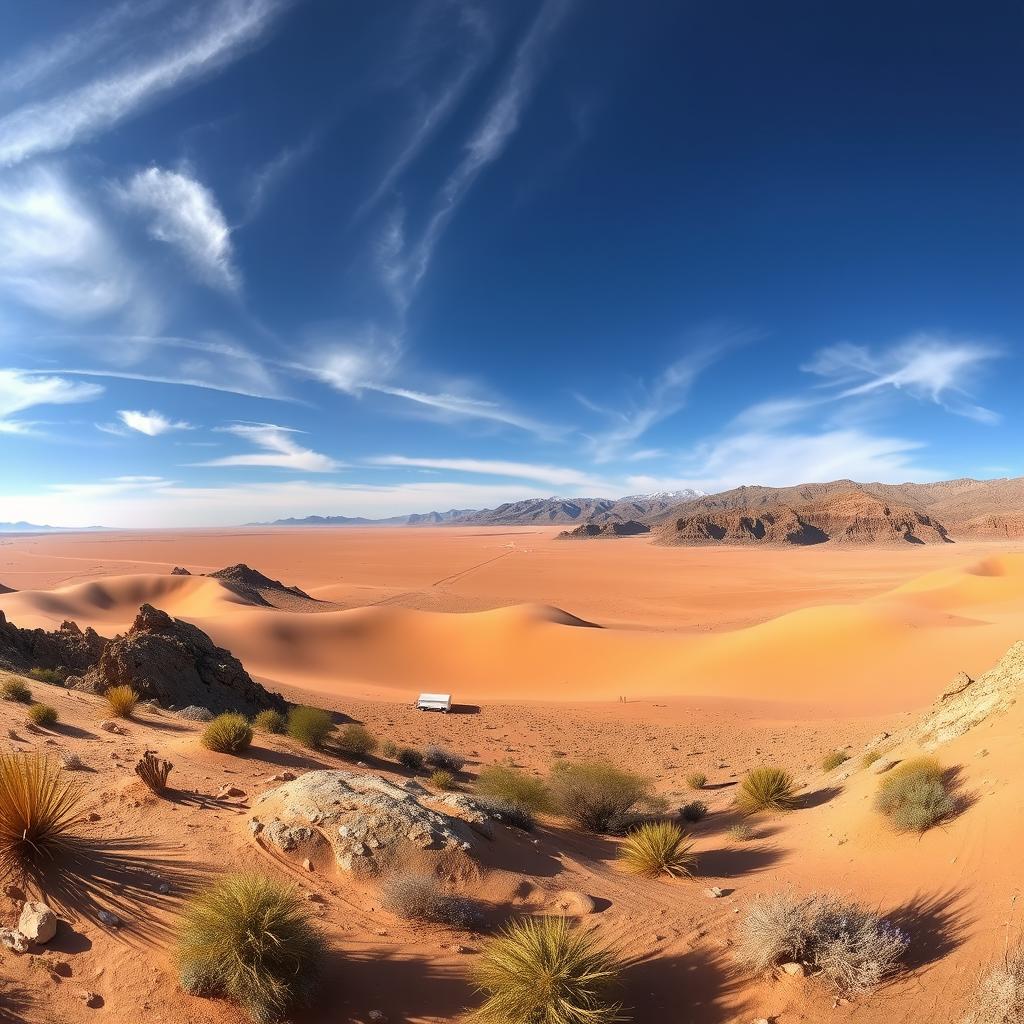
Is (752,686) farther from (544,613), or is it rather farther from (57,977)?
(57,977)

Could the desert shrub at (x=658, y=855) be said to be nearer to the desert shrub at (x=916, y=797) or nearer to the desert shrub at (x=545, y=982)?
the desert shrub at (x=916, y=797)

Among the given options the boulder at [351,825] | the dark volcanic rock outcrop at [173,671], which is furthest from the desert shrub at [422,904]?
the dark volcanic rock outcrop at [173,671]

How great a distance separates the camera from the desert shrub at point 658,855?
21.3 feet

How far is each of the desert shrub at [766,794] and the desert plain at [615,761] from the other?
370 millimetres

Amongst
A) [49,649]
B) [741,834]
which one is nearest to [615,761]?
[741,834]

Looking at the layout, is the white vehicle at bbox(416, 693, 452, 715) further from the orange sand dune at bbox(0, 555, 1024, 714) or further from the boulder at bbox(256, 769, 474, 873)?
the boulder at bbox(256, 769, 474, 873)

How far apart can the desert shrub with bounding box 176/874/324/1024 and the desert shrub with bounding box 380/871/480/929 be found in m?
0.92

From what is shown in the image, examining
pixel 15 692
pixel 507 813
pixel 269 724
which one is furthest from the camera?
pixel 269 724

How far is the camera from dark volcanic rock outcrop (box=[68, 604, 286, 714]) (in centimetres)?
1245

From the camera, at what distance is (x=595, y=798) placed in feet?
28.7

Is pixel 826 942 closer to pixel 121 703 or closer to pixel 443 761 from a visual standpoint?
pixel 443 761

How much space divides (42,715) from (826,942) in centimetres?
914

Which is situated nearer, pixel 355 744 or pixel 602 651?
pixel 355 744

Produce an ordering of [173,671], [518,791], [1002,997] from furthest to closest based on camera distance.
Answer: [173,671], [518,791], [1002,997]
